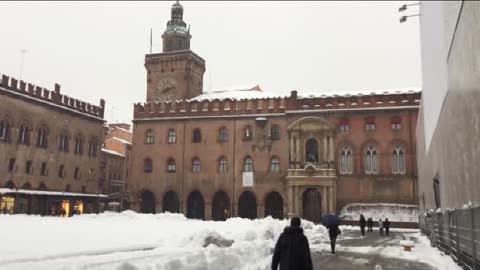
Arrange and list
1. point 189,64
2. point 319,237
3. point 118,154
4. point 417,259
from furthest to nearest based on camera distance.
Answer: point 118,154 → point 189,64 → point 319,237 → point 417,259

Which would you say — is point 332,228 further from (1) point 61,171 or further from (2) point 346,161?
(1) point 61,171

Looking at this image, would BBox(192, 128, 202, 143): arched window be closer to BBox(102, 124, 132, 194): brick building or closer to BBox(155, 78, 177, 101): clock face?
BBox(155, 78, 177, 101): clock face

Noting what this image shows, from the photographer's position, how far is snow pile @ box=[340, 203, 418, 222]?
3950cm

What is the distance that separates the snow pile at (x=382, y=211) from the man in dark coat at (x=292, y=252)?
34.4m

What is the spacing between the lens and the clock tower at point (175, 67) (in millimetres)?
53094

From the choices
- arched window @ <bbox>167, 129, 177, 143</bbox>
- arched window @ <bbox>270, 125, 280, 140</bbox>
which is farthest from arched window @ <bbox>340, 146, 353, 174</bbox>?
arched window @ <bbox>167, 129, 177, 143</bbox>

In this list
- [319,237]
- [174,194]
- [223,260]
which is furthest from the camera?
[174,194]

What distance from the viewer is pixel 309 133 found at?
43938 mm

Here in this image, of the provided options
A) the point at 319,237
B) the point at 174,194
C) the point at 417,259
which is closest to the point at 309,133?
the point at 174,194

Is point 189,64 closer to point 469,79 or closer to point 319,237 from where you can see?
point 319,237

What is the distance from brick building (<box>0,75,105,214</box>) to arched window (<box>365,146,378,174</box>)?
84.4 feet

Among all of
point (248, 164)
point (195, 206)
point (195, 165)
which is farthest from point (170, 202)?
point (248, 164)

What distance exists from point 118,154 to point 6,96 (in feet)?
99.5

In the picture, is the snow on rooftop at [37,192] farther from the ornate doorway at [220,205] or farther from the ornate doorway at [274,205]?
the ornate doorway at [274,205]
